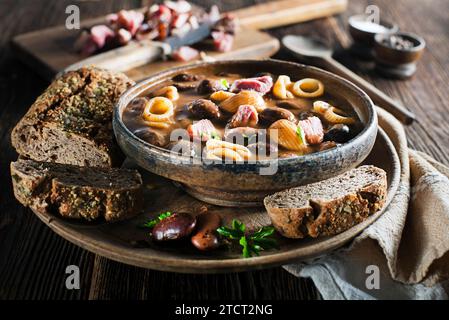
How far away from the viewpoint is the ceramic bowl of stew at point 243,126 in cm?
285

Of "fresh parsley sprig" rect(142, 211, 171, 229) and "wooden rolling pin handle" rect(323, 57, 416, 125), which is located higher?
"fresh parsley sprig" rect(142, 211, 171, 229)

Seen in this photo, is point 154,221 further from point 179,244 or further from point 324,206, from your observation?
point 324,206

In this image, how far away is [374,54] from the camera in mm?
5551

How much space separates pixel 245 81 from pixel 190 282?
1308 mm

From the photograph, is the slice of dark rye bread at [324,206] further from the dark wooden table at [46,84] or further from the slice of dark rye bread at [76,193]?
the slice of dark rye bread at [76,193]

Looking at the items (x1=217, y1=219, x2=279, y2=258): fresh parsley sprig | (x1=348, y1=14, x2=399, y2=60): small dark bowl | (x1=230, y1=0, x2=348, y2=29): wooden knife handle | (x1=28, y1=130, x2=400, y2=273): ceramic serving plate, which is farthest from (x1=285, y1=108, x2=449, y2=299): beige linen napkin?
(x1=230, y1=0, x2=348, y2=29): wooden knife handle

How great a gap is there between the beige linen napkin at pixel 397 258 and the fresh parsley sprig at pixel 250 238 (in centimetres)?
23

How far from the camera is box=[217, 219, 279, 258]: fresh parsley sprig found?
2.72 meters

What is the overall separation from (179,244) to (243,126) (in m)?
0.78

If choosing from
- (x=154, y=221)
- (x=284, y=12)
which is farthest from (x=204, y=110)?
(x=284, y=12)

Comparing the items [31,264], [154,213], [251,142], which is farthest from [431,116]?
[31,264]

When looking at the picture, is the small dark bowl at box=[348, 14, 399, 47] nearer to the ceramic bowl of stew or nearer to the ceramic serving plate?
the ceramic bowl of stew

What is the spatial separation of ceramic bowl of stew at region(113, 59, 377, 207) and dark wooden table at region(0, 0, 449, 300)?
49 centimetres

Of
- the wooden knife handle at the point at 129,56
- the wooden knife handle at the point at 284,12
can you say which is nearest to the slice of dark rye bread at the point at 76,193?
the wooden knife handle at the point at 129,56
